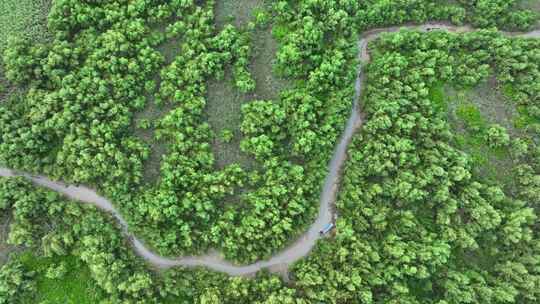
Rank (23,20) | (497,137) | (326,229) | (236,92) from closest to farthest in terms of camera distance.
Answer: (326,229) < (497,137) < (236,92) < (23,20)

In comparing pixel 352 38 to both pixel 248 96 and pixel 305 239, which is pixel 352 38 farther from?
pixel 305 239

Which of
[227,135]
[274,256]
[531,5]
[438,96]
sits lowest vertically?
[274,256]

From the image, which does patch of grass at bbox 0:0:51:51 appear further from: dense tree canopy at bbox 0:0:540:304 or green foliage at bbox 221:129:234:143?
green foliage at bbox 221:129:234:143

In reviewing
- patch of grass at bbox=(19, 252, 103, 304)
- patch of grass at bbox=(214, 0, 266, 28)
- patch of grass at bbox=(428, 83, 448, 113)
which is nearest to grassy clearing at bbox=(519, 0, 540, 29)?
patch of grass at bbox=(428, 83, 448, 113)

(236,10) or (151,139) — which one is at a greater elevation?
(236,10)

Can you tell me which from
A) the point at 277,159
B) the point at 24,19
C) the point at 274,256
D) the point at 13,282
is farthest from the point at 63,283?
the point at 24,19

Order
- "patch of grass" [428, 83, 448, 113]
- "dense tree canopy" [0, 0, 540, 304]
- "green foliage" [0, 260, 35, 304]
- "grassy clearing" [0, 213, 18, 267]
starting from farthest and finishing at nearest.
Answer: "patch of grass" [428, 83, 448, 113]
"grassy clearing" [0, 213, 18, 267]
"dense tree canopy" [0, 0, 540, 304]
"green foliage" [0, 260, 35, 304]

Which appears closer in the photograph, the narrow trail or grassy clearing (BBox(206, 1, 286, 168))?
the narrow trail

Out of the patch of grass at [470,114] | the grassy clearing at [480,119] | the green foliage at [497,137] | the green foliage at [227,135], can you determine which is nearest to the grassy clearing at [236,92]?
the green foliage at [227,135]

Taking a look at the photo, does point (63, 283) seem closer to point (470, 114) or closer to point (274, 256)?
point (274, 256)

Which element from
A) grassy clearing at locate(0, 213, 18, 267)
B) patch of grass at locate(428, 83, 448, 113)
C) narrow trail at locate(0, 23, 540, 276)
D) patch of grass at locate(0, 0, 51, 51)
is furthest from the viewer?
patch of grass at locate(0, 0, 51, 51)

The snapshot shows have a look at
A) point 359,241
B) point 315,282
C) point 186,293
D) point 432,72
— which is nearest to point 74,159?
point 186,293
